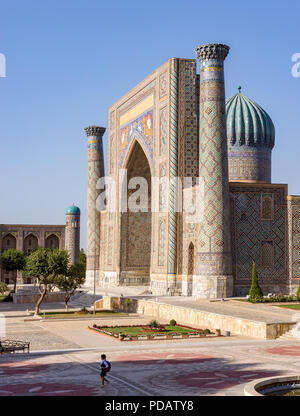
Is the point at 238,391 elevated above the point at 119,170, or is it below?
below

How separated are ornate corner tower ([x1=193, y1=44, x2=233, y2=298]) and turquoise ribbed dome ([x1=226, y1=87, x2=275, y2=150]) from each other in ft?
26.2

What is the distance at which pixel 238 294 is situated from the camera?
87.9 feet

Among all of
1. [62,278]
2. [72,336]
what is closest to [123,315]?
[62,278]

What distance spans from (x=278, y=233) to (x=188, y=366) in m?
15.7

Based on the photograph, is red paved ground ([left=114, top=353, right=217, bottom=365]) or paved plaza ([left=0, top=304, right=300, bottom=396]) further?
red paved ground ([left=114, top=353, right=217, bottom=365])

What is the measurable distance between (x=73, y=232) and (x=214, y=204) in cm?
2998

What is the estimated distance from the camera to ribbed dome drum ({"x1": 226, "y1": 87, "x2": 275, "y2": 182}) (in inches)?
1350

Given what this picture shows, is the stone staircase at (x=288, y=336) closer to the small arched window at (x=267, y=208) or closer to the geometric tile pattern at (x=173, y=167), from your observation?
the small arched window at (x=267, y=208)

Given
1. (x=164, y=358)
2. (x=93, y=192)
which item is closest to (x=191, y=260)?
(x=164, y=358)

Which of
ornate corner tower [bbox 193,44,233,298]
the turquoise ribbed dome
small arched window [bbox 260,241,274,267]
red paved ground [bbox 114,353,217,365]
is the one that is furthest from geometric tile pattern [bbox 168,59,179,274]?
red paved ground [bbox 114,353,217,365]

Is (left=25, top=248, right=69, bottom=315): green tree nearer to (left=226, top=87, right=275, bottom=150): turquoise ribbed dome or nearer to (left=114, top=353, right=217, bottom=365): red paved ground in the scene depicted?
(left=226, top=87, right=275, bottom=150): turquoise ribbed dome

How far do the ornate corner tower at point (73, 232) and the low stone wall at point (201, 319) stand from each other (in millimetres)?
23535
